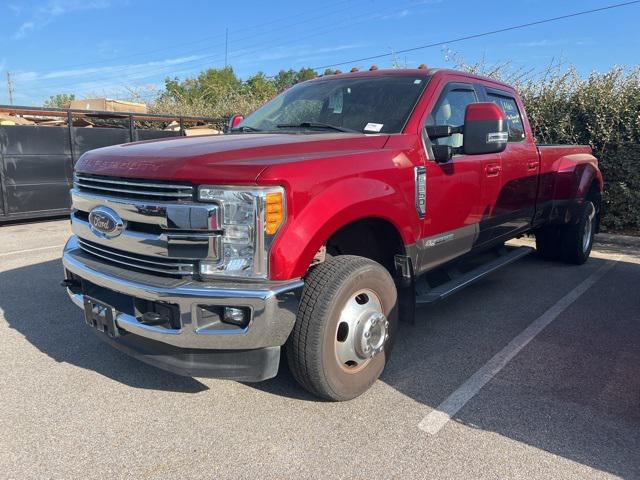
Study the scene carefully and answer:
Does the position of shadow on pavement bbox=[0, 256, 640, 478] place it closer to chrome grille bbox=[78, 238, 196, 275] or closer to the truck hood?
chrome grille bbox=[78, 238, 196, 275]

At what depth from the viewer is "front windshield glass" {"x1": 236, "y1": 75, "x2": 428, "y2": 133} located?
3795mm

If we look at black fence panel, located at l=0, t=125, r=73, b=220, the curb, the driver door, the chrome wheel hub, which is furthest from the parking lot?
black fence panel, located at l=0, t=125, r=73, b=220

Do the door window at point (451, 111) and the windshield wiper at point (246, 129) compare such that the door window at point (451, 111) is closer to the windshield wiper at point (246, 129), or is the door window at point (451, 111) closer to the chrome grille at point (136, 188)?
the windshield wiper at point (246, 129)

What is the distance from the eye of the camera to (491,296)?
538 cm

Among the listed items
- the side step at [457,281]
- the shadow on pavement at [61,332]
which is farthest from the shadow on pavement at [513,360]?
the side step at [457,281]

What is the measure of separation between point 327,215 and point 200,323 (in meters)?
0.88

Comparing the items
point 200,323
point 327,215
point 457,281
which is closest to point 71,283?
point 200,323

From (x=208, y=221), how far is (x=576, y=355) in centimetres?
297

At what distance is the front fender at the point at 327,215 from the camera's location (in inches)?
105

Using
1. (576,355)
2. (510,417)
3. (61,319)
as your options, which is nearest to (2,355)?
(61,319)

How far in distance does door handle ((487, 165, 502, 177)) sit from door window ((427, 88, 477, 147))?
0.48 meters

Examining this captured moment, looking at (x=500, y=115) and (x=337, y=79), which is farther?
(x=337, y=79)

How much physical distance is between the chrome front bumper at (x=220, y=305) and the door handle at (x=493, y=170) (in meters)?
2.41

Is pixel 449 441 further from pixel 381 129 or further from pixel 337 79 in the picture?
pixel 337 79
